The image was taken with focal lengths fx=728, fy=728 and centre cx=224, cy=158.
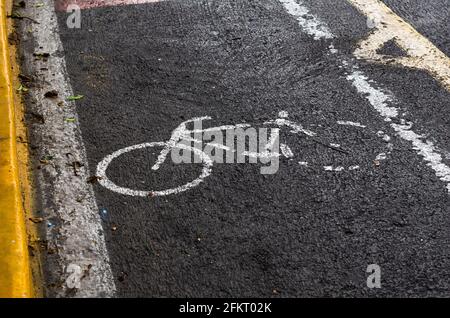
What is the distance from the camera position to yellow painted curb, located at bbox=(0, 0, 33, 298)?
137 inches

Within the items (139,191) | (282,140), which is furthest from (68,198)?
(282,140)

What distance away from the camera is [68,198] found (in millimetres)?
4238

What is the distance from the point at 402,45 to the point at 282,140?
5.93ft

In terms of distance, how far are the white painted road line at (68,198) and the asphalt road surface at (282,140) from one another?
6 cm

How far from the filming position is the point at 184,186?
4289 mm

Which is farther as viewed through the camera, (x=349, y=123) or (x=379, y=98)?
(x=379, y=98)

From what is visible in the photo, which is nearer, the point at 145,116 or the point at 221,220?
the point at 221,220

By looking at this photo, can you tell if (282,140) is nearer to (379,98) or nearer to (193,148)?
(193,148)

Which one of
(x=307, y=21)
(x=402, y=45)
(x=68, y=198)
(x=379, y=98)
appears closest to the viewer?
(x=68, y=198)

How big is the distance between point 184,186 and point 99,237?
0.63 meters

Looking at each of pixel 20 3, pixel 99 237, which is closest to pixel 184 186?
pixel 99 237

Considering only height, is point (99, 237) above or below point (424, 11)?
below

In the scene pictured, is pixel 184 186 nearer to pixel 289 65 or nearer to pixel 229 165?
pixel 229 165

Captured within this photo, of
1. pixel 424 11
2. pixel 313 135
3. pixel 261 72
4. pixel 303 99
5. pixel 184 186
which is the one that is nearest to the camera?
pixel 184 186
